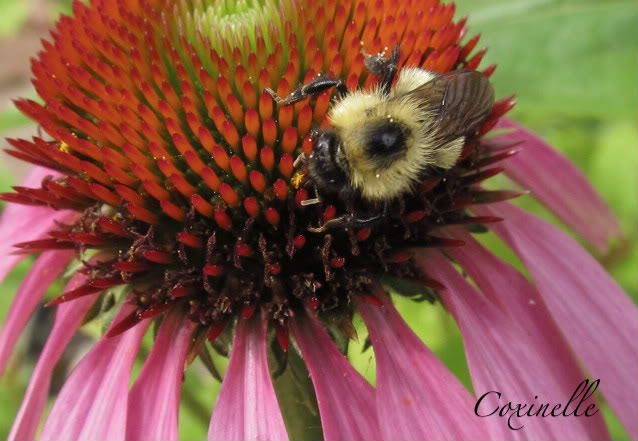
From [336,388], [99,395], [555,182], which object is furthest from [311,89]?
[555,182]

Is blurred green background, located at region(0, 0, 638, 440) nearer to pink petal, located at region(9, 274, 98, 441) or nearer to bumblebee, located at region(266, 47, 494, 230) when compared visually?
pink petal, located at region(9, 274, 98, 441)

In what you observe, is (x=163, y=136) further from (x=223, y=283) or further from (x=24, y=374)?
(x=24, y=374)

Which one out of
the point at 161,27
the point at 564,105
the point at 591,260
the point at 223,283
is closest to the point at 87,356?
the point at 223,283

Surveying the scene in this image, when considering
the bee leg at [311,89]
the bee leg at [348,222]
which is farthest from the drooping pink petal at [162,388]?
the bee leg at [311,89]

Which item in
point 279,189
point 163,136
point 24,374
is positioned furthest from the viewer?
point 24,374

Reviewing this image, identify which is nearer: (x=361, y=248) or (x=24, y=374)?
(x=361, y=248)

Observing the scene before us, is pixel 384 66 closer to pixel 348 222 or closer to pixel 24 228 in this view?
pixel 348 222
